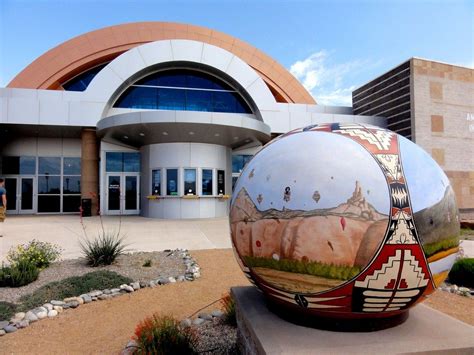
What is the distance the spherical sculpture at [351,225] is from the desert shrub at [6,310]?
4.03 metres

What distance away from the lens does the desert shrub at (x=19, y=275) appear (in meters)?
5.84

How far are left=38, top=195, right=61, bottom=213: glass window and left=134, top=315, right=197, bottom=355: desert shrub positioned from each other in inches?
852

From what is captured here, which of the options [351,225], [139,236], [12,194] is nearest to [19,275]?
[139,236]

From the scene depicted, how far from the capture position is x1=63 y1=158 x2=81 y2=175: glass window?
2189 cm

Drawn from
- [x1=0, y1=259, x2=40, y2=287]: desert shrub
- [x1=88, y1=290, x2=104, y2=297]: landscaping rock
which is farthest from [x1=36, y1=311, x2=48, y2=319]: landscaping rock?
[x1=0, y1=259, x2=40, y2=287]: desert shrub

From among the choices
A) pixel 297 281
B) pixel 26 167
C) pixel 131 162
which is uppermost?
pixel 131 162

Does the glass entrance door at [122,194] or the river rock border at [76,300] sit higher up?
the glass entrance door at [122,194]

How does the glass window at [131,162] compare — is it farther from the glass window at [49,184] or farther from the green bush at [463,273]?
the green bush at [463,273]

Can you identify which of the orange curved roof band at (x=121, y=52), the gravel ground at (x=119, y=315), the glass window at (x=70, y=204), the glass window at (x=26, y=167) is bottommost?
the gravel ground at (x=119, y=315)

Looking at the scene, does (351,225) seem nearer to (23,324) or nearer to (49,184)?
(23,324)

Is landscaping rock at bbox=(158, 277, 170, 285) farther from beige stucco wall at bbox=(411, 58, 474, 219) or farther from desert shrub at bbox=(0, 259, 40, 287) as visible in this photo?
beige stucco wall at bbox=(411, 58, 474, 219)

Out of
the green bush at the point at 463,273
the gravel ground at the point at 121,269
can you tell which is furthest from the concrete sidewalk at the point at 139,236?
the green bush at the point at 463,273

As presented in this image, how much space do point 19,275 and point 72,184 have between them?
17898 mm

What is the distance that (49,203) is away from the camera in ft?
72.0
